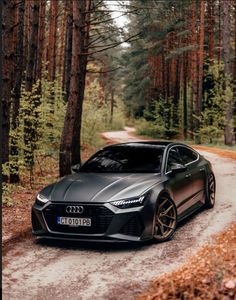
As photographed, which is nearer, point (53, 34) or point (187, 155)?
point (187, 155)

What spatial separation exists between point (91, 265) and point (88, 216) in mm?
759

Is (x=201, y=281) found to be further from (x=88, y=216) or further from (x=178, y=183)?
(x=178, y=183)

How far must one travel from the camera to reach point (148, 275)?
5.75 m

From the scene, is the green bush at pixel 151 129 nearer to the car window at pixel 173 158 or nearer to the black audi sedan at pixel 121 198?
the car window at pixel 173 158

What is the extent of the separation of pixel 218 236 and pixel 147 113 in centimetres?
3191

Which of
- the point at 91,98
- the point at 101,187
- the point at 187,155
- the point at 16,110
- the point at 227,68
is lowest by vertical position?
the point at 101,187

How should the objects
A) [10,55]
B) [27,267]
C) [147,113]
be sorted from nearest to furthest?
[27,267] < [10,55] < [147,113]

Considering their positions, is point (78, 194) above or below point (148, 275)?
above

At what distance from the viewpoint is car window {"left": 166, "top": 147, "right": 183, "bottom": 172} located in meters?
8.17

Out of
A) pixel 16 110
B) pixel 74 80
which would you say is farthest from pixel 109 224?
pixel 16 110

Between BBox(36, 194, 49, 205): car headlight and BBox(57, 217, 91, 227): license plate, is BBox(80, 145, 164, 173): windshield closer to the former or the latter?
BBox(36, 194, 49, 205): car headlight

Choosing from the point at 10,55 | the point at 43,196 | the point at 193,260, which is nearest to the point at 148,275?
the point at 193,260

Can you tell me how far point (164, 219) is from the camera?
24.0 ft

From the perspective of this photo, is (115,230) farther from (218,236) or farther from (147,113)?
(147,113)
